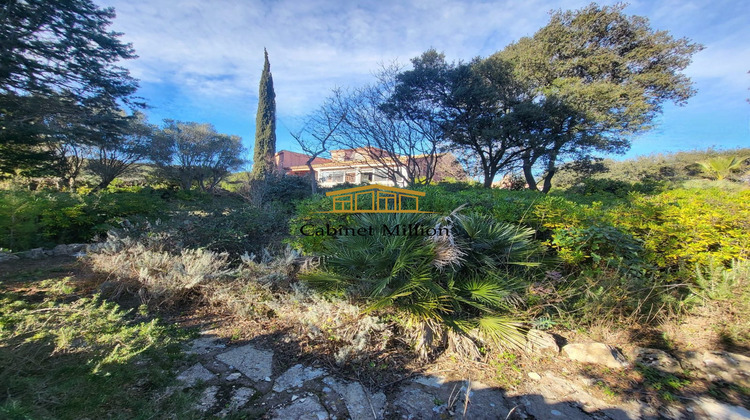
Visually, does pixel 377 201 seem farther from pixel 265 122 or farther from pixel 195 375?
pixel 265 122

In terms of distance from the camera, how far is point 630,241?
2.83 m

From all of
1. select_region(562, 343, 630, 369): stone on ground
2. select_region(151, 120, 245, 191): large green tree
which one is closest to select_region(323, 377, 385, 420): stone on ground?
select_region(562, 343, 630, 369): stone on ground

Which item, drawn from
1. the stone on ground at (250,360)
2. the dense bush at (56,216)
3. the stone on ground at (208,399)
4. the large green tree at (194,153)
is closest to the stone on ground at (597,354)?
the stone on ground at (250,360)

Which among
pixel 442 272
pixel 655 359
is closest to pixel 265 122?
pixel 442 272

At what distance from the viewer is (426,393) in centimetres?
184

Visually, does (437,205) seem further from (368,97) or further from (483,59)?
(483,59)

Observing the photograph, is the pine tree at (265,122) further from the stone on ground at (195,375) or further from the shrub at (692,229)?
the shrub at (692,229)

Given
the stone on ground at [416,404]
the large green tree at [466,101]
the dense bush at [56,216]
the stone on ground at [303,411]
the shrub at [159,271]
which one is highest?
the large green tree at [466,101]

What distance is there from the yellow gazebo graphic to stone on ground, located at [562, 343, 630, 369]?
2061 mm

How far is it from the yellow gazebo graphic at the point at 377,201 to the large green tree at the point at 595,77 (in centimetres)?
714

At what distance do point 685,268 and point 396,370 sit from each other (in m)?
3.44

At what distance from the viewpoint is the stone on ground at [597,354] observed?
2.06 m

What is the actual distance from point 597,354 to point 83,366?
367 cm

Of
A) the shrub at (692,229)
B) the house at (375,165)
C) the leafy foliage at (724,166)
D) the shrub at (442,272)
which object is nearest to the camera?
the shrub at (442,272)
